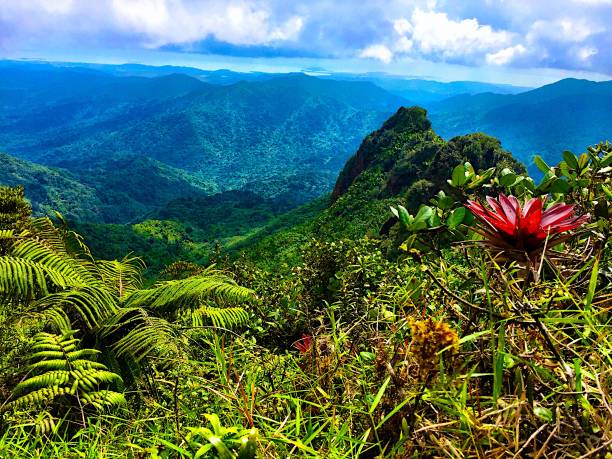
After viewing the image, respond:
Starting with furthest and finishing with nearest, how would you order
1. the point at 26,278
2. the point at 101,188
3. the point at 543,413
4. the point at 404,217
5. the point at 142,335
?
the point at 101,188, the point at 26,278, the point at 142,335, the point at 404,217, the point at 543,413

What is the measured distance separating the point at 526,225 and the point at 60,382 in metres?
2.59

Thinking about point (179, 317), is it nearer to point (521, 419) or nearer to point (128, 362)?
point (128, 362)

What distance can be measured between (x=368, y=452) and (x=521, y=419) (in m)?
0.43

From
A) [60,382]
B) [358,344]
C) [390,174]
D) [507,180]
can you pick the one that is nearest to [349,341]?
[358,344]

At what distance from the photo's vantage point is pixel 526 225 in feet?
3.80

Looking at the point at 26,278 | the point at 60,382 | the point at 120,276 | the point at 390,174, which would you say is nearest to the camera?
the point at 60,382

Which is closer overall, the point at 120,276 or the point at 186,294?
the point at 186,294

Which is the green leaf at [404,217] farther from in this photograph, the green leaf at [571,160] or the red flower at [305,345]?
the green leaf at [571,160]

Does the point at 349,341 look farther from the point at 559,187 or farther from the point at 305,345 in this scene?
the point at 559,187

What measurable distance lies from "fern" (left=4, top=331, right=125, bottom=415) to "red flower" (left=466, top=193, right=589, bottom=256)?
222 centimetres

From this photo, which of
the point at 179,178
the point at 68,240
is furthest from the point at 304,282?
A: the point at 179,178

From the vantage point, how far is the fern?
2459 mm

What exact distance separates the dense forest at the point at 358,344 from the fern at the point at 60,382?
13 mm

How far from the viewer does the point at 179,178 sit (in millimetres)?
159875
